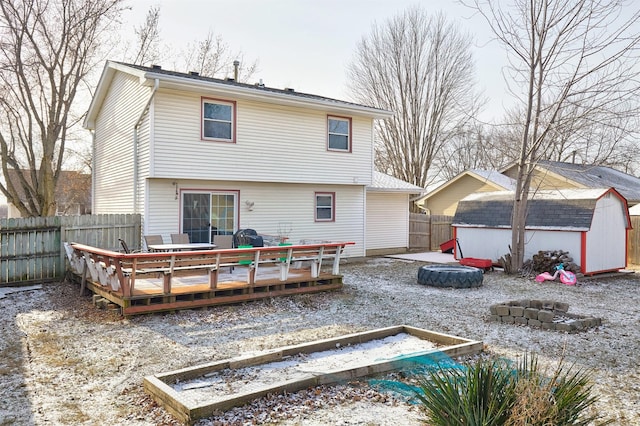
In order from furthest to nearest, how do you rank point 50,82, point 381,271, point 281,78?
point 281,78 → point 50,82 → point 381,271

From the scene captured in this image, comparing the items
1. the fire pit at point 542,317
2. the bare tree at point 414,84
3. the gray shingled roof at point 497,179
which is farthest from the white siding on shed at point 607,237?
the bare tree at point 414,84

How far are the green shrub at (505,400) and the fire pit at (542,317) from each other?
444cm

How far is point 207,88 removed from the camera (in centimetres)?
1248

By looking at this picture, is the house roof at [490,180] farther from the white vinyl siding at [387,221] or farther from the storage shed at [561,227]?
the storage shed at [561,227]

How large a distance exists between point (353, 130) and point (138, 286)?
932cm

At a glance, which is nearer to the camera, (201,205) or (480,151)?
(201,205)

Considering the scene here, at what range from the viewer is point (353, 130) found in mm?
16047

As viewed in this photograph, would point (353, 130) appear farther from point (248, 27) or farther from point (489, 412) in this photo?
point (489, 412)

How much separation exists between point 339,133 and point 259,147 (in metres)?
3.10

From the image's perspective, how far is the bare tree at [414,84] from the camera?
1228 inches

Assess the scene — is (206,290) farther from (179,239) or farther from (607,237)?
(607,237)

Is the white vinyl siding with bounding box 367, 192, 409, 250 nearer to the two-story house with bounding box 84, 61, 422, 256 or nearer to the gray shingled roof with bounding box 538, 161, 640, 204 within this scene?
the two-story house with bounding box 84, 61, 422, 256

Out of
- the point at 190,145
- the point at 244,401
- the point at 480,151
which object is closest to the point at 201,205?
the point at 190,145

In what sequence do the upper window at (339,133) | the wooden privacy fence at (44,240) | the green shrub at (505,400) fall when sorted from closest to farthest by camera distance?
the green shrub at (505,400) → the wooden privacy fence at (44,240) → the upper window at (339,133)
